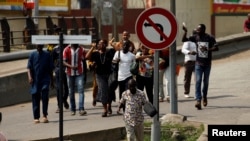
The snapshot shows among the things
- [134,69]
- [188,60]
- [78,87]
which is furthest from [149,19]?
[188,60]

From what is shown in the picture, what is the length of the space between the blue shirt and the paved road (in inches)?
30.3

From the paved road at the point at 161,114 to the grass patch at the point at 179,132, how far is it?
0.48 metres

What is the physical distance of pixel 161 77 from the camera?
18.3 m

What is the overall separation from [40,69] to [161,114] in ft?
8.58

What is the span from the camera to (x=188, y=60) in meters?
19.1

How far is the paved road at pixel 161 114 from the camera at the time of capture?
597 inches

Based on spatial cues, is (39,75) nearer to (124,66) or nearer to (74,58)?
(74,58)

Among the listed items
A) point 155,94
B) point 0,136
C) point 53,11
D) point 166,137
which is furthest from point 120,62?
point 53,11

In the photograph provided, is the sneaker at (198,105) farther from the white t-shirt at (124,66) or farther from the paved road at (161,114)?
the white t-shirt at (124,66)

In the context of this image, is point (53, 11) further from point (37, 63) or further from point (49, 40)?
point (49, 40)

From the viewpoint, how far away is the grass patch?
14.3 metres

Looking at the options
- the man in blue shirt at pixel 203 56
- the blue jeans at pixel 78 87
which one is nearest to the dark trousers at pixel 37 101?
the blue jeans at pixel 78 87

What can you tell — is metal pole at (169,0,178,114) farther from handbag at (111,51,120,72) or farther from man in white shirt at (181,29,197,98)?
man in white shirt at (181,29,197,98)

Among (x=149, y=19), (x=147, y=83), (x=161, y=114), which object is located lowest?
(x=161, y=114)
